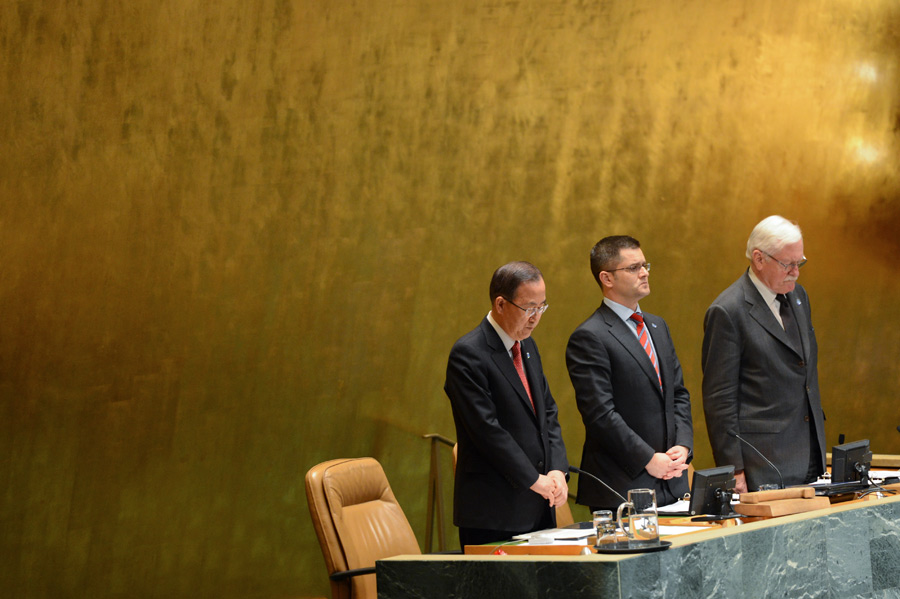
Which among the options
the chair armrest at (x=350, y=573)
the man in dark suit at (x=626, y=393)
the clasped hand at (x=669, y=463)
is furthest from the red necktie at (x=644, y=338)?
the chair armrest at (x=350, y=573)

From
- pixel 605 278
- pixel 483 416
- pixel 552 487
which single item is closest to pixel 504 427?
pixel 483 416

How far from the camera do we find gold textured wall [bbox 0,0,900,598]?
3.86 m

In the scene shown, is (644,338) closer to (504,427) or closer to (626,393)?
(626,393)

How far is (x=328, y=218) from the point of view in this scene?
178 inches

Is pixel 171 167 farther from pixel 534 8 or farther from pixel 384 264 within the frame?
pixel 534 8

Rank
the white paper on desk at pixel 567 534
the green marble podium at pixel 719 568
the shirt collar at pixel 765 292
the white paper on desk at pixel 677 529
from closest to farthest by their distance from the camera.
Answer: the green marble podium at pixel 719 568
the white paper on desk at pixel 677 529
the white paper on desk at pixel 567 534
the shirt collar at pixel 765 292

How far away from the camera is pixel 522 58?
16.6ft

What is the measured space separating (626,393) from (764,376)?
1.46 ft

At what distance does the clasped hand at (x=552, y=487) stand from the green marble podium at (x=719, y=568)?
29.3 inches

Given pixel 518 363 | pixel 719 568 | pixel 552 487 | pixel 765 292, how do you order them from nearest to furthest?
pixel 719 568 < pixel 552 487 < pixel 518 363 < pixel 765 292

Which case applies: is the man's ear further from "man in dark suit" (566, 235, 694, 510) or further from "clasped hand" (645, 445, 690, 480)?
"clasped hand" (645, 445, 690, 480)

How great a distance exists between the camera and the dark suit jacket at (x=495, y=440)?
3034 millimetres

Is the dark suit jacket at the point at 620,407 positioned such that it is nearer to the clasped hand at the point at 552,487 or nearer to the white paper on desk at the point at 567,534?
the clasped hand at the point at 552,487

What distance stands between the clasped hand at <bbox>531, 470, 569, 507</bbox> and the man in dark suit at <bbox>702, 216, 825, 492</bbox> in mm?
533
